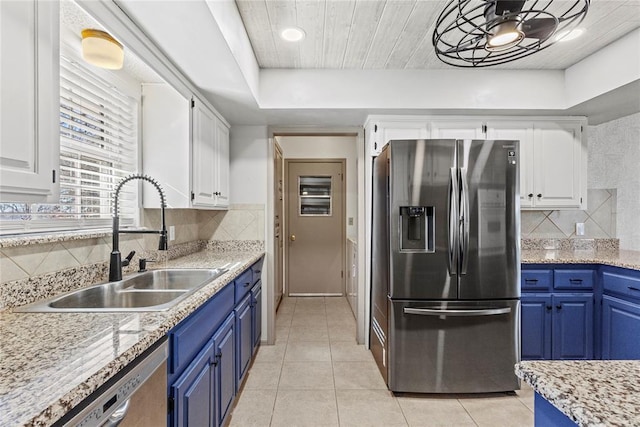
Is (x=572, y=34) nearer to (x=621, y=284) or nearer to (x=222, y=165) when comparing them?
(x=621, y=284)

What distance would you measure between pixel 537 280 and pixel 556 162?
3.74 feet

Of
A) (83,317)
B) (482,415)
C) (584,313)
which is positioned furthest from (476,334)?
(83,317)

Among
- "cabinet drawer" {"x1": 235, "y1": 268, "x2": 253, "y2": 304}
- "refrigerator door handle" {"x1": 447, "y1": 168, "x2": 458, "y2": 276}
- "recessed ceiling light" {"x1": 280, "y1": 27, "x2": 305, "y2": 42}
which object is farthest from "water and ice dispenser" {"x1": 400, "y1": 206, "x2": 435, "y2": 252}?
"recessed ceiling light" {"x1": 280, "y1": 27, "x2": 305, "y2": 42}

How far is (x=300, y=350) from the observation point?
303cm

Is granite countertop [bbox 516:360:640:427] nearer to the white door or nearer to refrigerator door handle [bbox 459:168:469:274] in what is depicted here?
refrigerator door handle [bbox 459:168:469:274]

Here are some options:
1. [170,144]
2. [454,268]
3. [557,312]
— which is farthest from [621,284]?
[170,144]

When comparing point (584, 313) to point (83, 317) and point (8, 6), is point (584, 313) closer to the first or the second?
point (83, 317)

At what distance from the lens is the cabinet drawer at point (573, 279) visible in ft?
8.45

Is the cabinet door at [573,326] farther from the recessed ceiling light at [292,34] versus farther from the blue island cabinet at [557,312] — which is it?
the recessed ceiling light at [292,34]

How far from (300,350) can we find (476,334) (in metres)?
1.53

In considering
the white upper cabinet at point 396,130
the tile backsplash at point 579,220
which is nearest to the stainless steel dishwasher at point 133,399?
the white upper cabinet at point 396,130

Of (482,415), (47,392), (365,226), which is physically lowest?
(482,415)

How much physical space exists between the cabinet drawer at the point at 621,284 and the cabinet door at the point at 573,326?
0.53ft

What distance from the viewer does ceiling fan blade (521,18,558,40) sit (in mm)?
1497
